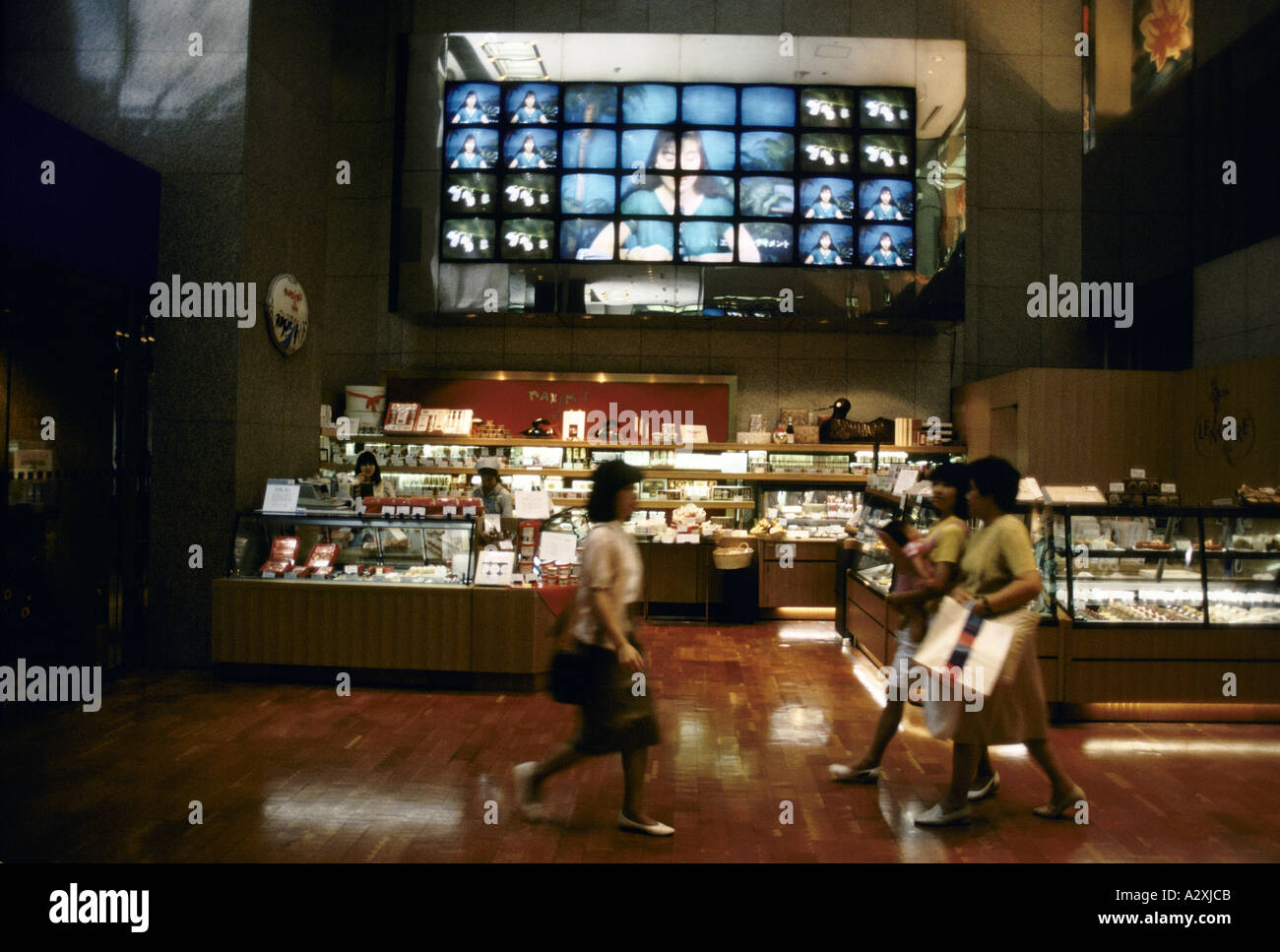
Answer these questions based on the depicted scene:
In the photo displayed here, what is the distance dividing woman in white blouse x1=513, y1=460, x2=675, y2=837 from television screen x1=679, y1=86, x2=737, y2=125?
22.4 feet

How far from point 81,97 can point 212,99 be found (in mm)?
1085

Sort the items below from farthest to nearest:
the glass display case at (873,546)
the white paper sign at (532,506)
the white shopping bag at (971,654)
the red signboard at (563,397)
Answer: the red signboard at (563,397) < the glass display case at (873,546) < the white paper sign at (532,506) < the white shopping bag at (971,654)

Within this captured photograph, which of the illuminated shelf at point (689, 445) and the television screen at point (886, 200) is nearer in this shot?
the television screen at point (886, 200)

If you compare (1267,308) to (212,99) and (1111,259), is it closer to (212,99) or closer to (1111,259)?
(1111,259)

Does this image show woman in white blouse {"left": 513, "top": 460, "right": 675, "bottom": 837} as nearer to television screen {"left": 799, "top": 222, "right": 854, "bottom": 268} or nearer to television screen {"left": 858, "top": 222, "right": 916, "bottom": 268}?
television screen {"left": 799, "top": 222, "right": 854, "bottom": 268}

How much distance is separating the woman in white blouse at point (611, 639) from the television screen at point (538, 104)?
6869 mm

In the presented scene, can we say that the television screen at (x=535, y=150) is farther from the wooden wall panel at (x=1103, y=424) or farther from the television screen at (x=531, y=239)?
the wooden wall panel at (x=1103, y=424)

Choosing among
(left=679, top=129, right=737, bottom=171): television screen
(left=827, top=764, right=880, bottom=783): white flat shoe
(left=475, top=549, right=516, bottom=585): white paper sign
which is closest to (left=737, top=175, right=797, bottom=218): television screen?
(left=679, top=129, right=737, bottom=171): television screen

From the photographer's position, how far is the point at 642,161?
8641 millimetres

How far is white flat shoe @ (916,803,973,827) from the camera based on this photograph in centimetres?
346

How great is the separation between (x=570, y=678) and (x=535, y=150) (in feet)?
23.8

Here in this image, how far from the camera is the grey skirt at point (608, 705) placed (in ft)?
10.4

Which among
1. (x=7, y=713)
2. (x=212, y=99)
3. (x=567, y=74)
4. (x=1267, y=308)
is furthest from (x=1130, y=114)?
(x=7, y=713)

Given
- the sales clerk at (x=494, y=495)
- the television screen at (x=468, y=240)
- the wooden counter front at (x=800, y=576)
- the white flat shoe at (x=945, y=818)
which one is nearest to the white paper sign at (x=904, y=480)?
the wooden counter front at (x=800, y=576)
